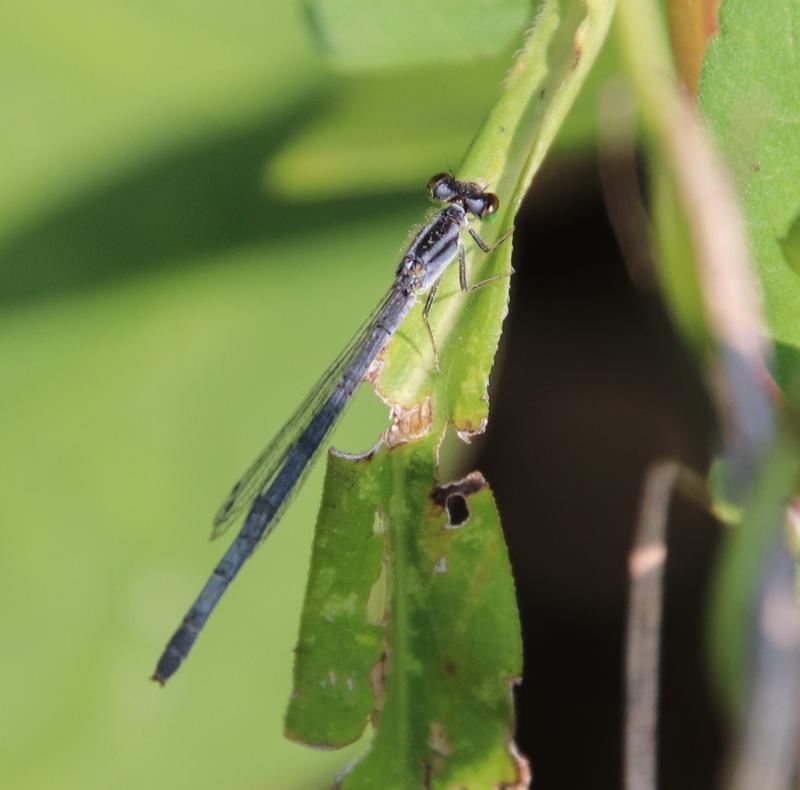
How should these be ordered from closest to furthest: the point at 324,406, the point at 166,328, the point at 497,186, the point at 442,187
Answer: the point at 497,186
the point at 442,187
the point at 324,406
the point at 166,328

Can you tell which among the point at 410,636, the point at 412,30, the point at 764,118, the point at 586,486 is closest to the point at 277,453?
the point at 410,636

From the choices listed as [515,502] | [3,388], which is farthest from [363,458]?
[515,502]

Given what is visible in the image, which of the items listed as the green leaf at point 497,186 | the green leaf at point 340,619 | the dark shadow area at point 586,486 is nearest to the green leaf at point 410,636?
the green leaf at point 340,619

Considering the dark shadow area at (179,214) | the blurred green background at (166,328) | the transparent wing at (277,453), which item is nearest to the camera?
the transparent wing at (277,453)

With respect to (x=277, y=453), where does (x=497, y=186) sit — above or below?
above

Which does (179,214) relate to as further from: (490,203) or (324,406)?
(490,203)

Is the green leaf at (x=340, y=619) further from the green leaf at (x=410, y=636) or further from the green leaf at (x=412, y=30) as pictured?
the green leaf at (x=412, y=30)
